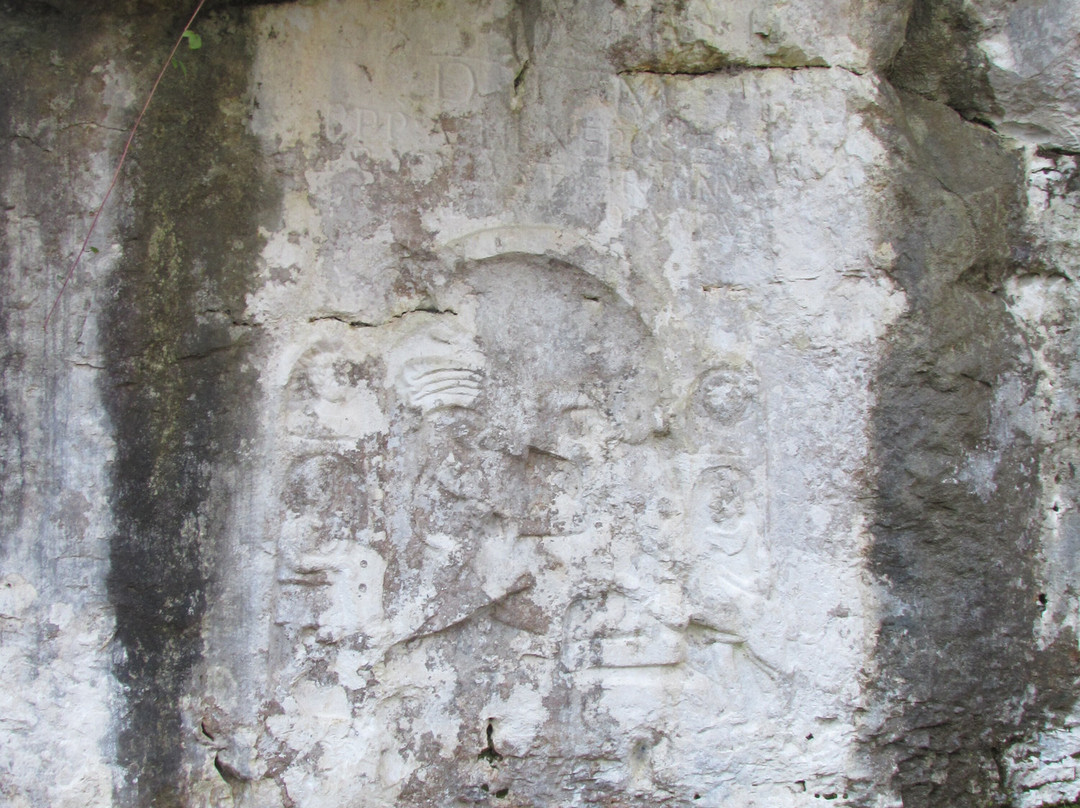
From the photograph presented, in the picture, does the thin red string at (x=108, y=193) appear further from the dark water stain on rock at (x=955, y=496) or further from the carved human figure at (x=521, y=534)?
the dark water stain on rock at (x=955, y=496)

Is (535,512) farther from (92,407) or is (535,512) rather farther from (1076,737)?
(1076,737)

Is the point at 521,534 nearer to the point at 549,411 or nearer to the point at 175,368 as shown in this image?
the point at 549,411

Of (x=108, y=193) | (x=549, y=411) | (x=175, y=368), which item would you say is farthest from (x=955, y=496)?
(x=108, y=193)

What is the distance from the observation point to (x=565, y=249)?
260cm

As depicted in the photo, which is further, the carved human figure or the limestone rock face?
the carved human figure

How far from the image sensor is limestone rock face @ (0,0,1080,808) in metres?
2.46

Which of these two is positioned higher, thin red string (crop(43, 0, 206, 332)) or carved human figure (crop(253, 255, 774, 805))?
thin red string (crop(43, 0, 206, 332))

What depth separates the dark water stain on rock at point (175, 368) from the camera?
2453 millimetres

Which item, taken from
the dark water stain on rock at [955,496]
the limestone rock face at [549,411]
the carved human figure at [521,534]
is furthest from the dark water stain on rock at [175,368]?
the dark water stain on rock at [955,496]

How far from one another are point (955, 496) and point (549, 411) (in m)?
1.13

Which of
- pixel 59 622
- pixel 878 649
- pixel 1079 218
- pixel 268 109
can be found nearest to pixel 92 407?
pixel 59 622

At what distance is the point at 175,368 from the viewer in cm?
248

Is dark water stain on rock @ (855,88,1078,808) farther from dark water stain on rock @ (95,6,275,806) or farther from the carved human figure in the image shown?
dark water stain on rock @ (95,6,275,806)

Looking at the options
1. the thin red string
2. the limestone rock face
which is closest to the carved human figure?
the limestone rock face
